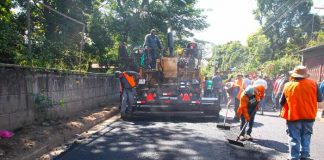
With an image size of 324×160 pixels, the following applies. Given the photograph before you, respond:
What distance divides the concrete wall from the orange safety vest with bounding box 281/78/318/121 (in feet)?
16.5

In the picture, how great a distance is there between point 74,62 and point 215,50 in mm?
73498

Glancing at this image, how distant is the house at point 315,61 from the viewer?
62.1ft

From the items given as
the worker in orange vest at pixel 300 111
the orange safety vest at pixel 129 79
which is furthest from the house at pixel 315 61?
the worker in orange vest at pixel 300 111

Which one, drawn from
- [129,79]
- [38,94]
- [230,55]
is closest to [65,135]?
[38,94]

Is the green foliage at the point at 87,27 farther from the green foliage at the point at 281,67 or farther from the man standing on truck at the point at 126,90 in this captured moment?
the green foliage at the point at 281,67

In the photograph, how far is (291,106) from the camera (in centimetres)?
534

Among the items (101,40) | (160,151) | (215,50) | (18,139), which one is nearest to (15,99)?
(18,139)

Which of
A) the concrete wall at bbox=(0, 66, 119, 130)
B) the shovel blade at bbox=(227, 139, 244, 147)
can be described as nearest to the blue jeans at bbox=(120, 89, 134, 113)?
the concrete wall at bbox=(0, 66, 119, 130)

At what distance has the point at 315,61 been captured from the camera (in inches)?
786

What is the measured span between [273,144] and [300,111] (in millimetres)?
1889

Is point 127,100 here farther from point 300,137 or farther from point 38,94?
point 300,137

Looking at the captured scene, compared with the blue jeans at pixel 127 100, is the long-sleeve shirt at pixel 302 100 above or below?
above

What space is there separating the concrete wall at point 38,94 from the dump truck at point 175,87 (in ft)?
5.75

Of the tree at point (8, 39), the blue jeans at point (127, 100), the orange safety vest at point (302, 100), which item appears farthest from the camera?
the blue jeans at point (127, 100)
